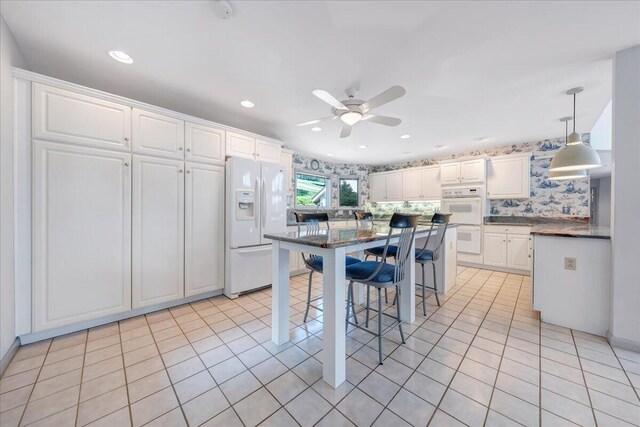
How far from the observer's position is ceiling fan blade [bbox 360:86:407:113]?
5.78 feet

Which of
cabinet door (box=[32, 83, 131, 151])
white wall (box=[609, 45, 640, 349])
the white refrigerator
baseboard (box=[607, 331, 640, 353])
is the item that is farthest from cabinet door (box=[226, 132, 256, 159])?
baseboard (box=[607, 331, 640, 353])

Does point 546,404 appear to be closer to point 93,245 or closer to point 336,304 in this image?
point 336,304

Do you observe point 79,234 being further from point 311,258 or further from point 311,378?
point 311,378

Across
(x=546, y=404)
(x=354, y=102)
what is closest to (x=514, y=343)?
(x=546, y=404)

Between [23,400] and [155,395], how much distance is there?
2.38ft

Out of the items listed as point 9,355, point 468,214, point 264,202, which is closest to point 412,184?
point 468,214

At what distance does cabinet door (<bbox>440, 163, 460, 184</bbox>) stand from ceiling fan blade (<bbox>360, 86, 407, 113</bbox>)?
3.42 meters

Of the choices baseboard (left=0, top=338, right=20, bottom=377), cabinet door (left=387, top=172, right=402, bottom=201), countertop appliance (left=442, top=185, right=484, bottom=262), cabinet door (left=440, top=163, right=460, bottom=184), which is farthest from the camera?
cabinet door (left=387, top=172, right=402, bottom=201)

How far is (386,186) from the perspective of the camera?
598cm

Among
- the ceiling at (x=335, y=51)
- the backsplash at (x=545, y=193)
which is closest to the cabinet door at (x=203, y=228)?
the ceiling at (x=335, y=51)

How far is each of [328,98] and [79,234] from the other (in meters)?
2.42

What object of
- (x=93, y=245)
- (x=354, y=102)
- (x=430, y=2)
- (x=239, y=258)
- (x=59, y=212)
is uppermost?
(x=430, y=2)

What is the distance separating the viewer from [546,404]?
1335 millimetres

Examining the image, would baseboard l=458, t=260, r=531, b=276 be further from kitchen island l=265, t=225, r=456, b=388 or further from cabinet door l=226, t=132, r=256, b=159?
cabinet door l=226, t=132, r=256, b=159
